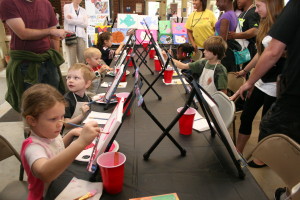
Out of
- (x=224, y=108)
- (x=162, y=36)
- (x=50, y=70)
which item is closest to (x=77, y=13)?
(x=162, y=36)

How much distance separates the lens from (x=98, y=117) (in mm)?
1718

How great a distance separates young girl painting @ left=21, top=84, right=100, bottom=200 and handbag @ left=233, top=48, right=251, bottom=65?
2.55m

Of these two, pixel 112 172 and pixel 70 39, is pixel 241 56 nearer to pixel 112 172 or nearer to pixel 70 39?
pixel 112 172

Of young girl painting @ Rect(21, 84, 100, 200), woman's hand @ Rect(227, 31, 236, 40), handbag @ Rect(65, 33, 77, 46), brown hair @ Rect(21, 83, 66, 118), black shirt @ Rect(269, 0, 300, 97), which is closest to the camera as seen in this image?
young girl painting @ Rect(21, 84, 100, 200)

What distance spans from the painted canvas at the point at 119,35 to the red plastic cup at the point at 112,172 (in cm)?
434

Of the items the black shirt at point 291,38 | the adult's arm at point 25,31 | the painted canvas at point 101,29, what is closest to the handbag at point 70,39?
the painted canvas at point 101,29

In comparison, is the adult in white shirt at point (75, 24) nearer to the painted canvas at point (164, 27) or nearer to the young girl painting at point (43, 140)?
the painted canvas at point (164, 27)

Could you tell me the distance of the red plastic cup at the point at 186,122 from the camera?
4.67 ft

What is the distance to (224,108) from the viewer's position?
1907 mm

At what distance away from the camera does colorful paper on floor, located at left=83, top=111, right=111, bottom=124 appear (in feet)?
5.44

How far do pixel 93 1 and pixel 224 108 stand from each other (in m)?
4.91

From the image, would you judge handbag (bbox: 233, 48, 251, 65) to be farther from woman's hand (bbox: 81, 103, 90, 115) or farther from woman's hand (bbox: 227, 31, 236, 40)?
woman's hand (bbox: 81, 103, 90, 115)

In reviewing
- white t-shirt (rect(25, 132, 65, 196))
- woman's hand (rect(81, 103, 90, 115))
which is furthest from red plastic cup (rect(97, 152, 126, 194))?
woman's hand (rect(81, 103, 90, 115))

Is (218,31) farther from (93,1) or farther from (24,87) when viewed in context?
(93,1)
